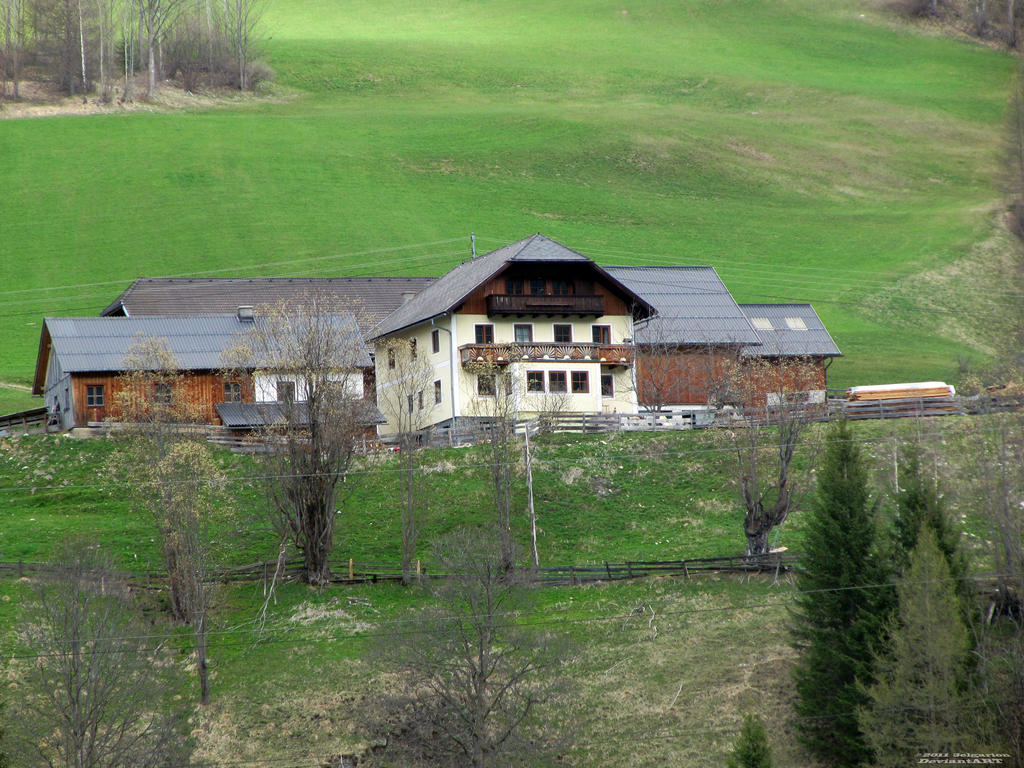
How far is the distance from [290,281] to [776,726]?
54.7 metres

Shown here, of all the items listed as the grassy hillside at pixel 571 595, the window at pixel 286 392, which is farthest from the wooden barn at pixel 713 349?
the window at pixel 286 392

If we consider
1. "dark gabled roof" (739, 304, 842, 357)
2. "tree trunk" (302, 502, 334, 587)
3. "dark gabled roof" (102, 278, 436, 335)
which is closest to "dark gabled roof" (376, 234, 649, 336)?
"dark gabled roof" (102, 278, 436, 335)

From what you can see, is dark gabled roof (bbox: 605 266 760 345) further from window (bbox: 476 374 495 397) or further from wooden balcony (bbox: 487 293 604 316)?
window (bbox: 476 374 495 397)

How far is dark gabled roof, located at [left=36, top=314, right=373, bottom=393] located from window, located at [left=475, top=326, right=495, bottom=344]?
19.0ft

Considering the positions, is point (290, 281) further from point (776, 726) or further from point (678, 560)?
point (776, 726)

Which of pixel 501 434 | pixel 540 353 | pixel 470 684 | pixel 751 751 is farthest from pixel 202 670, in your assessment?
pixel 540 353

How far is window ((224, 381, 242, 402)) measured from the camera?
6494 centimetres

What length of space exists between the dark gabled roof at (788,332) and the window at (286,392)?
88.5 feet

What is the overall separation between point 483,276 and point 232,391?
1391 centimetres

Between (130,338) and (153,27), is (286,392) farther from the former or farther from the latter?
(153,27)

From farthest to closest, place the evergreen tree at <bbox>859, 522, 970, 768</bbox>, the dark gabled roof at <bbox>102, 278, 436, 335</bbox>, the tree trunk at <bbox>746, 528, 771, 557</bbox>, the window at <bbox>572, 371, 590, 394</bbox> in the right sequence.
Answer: the dark gabled roof at <bbox>102, 278, 436, 335</bbox> → the window at <bbox>572, 371, 590, 394</bbox> → the tree trunk at <bbox>746, 528, 771, 557</bbox> → the evergreen tree at <bbox>859, 522, 970, 768</bbox>

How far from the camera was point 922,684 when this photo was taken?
35781mm

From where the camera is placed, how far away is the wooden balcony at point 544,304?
63188 millimetres

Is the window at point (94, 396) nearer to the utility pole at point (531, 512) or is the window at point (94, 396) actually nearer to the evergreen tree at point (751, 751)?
the utility pole at point (531, 512)
